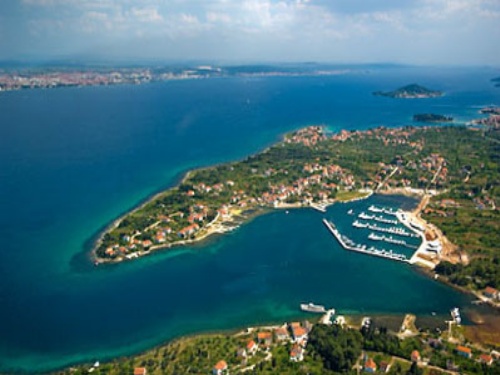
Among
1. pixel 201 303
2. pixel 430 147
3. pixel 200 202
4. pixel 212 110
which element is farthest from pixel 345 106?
pixel 201 303

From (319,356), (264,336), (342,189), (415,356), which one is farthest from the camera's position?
(342,189)

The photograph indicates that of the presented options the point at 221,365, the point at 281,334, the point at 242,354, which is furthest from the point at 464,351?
the point at 221,365

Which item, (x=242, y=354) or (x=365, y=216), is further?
(x=365, y=216)

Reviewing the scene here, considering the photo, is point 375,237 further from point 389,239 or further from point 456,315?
point 456,315

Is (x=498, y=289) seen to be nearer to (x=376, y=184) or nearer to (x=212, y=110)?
(x=376, y=184)

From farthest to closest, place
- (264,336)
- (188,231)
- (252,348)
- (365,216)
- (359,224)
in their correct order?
(365,216)
(359,224)
(188,231)
(264,336)
(252,348)

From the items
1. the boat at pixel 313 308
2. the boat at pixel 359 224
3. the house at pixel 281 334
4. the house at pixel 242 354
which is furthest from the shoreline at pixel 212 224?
the house at pixel 242 354

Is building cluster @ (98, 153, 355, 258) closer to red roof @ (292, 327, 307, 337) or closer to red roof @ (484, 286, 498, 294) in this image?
red roof @ (292, 327, 307, 337)
